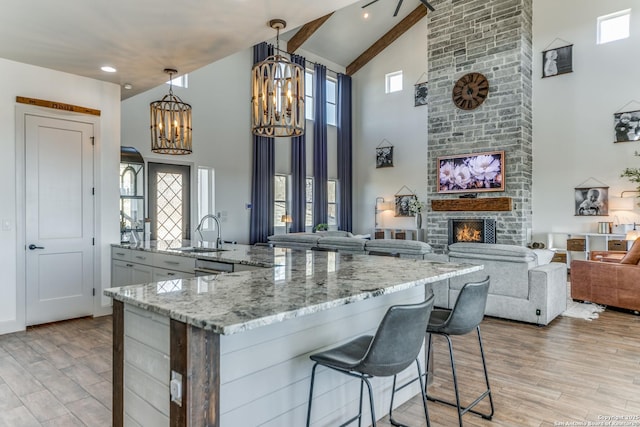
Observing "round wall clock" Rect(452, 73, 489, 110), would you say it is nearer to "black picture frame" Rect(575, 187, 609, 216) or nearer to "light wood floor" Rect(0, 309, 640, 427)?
"black picture frame" Rect(575, 187, 609, 216)

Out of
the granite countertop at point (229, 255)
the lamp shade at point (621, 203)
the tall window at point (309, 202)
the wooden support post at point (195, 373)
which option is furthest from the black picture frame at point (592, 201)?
the wooden support post at point (195, 373)

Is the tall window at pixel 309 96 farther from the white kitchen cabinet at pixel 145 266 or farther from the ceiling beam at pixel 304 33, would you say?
the white kitchen cabinet at pixel 145 266

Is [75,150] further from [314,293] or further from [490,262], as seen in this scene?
[490,262]

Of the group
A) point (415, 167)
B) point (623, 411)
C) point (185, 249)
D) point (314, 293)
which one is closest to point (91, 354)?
point (185, 249)

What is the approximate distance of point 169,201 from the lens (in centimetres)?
740

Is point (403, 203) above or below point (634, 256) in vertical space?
above

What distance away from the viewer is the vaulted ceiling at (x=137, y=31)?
9.99ft

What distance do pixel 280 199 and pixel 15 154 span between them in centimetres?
602

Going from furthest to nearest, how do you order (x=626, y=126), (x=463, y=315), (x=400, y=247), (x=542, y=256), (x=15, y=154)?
(x=626, y=126) → (x=400, y=247) → (x=542, y=256) → (x=15, y=154) → (x=463, y=315)

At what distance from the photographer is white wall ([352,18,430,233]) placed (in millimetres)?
10383

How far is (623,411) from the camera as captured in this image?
A: 98.4 inches

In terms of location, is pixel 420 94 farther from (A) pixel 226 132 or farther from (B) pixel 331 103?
(A) pixel 226 132

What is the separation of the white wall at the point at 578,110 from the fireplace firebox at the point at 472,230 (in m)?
1.27

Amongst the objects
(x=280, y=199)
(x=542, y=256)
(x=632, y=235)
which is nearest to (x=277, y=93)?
(x=542, y=256)
